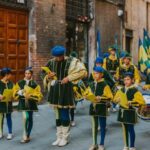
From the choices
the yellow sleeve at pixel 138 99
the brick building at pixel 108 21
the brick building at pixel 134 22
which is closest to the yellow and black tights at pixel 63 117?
the yellow sleeve at pixel 138 99

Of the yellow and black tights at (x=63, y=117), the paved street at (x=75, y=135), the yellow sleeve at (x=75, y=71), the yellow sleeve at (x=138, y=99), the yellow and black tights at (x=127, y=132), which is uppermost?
the yellow sleeve at (x=75, y=71)

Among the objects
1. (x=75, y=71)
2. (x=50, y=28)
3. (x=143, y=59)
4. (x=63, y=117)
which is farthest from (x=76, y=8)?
(x=63, y=117)

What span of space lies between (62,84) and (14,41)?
5922mm

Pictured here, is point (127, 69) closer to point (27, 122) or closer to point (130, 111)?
point (27, 122)

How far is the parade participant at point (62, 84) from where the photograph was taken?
29.3 feet

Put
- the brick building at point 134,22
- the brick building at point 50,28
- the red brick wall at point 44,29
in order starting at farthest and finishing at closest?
the brick building at point 134,22, the red brick wall at point 44,29, the brick building at point 50,28

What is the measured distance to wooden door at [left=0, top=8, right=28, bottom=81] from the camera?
1409 centimetres

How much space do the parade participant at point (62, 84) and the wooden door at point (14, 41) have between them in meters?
5.24

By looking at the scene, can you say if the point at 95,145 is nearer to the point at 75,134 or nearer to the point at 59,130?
the point at 59,130

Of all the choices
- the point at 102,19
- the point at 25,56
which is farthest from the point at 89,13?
the point at 25,56

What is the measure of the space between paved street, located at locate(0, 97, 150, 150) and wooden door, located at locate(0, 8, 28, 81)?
1933 mm

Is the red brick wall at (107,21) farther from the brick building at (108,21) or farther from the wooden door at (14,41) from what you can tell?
the wooden door at (14,41)

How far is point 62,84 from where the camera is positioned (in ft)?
29.4

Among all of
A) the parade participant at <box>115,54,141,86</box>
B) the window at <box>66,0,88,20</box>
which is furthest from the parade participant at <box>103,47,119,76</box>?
the window at <box>66,0,88,20</box>
